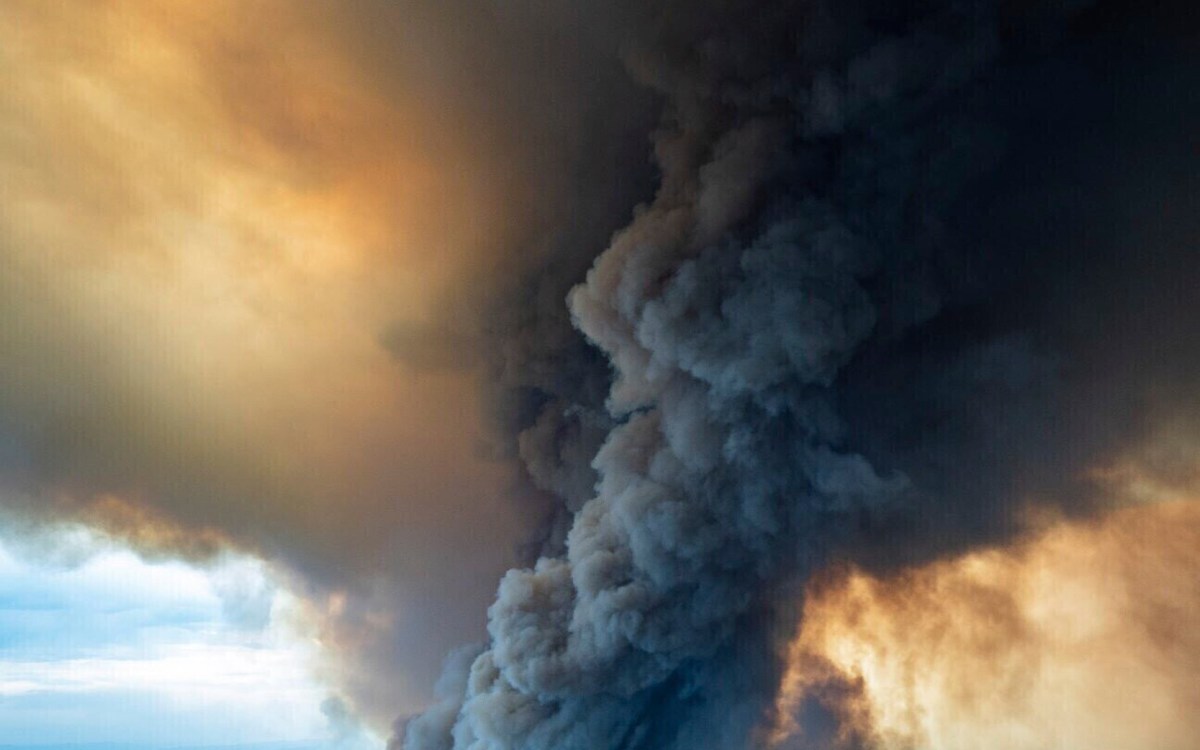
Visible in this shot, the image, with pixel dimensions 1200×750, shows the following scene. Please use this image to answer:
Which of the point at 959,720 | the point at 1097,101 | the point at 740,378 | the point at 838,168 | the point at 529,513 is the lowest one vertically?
the point at 959,720

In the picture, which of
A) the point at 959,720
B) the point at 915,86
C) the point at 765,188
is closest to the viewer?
the point at 915,86

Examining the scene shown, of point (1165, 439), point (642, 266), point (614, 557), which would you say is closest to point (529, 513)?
point (614, 557)

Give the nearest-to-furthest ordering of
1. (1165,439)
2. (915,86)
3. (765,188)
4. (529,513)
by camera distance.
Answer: (915,86), (765,188), (1165,439), (529,513)

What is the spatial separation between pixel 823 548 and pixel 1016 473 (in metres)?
6.27

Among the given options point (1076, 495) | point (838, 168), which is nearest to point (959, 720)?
point (1076, 495)

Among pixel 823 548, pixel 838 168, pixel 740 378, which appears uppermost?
pixel 838 168

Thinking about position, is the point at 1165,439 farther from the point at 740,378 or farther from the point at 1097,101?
the point at 740,378

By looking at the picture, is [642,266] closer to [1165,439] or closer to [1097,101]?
[1097,101]

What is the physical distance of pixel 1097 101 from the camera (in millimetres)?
23375

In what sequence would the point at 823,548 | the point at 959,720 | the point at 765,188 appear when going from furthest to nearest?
1. the point at 959,720
2. the point at 823,548
3. the point at 765,188

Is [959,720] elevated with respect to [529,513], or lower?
lower

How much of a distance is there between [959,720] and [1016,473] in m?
8.60

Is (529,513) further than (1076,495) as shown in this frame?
Yes

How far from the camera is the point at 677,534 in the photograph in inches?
866
